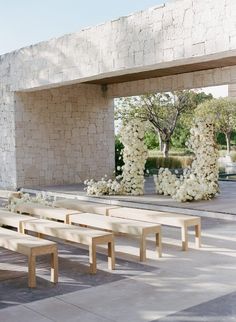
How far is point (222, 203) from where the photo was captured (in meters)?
8.82

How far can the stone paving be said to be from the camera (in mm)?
3518

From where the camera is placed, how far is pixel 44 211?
6.48 metres

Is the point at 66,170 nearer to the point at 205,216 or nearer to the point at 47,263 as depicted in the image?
the point at 205,216

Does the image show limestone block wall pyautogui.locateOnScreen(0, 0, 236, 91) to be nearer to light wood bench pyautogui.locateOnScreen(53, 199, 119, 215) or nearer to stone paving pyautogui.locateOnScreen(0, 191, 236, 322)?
light wood bench pyautogui.locateOnScreen(53, 199, 119, 215)

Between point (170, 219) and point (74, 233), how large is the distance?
1463 mm

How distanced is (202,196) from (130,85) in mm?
5373

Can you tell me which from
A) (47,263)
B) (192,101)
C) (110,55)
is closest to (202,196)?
(110,55)

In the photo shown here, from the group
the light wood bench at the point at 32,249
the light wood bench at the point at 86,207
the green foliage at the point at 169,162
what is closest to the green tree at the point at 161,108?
the green foliage at the point at 169,162

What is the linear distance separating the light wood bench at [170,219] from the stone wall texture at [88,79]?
2.88 meters

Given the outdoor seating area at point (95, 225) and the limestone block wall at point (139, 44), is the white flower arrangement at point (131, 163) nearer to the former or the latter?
the limestone block wall at point (139, 44)

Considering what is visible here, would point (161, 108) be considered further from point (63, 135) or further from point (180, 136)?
point (63, 135)

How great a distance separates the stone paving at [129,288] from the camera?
3.52 metres

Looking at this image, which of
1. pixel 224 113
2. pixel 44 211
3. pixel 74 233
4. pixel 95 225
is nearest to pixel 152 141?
pixel 224 113

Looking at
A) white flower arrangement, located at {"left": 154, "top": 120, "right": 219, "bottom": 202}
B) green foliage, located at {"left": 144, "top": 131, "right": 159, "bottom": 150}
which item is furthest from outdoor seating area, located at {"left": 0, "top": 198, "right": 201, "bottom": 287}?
green foliage, located at {"left": 144, "top": 131, "right": 159, "bottom": 150}
